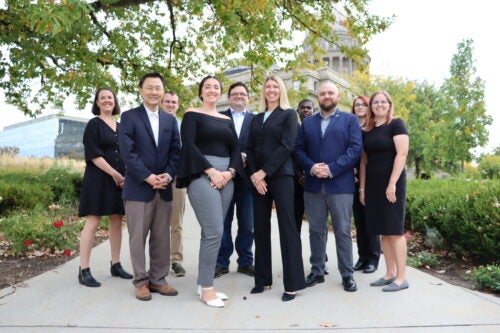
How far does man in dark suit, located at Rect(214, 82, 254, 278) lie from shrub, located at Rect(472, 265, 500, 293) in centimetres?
268

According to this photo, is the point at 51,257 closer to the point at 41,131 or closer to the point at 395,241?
the point at 395,241

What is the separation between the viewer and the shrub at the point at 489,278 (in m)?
4.58

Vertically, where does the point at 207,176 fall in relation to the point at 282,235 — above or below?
above

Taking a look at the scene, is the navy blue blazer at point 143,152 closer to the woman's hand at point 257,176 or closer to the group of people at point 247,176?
the group of people at point 247,176

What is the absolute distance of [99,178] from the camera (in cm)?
486

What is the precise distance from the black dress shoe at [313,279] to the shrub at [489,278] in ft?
5.89

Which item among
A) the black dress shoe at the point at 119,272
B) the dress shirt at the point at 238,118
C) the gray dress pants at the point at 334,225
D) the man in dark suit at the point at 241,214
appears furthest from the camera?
the dress shirt at the point at 238,118

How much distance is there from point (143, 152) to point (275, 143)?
55.6 inches

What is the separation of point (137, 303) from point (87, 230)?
1253mm

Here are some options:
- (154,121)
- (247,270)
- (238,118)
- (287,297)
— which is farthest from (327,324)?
(238,118)

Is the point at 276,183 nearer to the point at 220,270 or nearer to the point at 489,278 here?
the point at 220,270

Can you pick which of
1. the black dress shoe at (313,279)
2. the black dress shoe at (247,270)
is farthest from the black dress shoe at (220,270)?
the black dress shoe at (313,279)

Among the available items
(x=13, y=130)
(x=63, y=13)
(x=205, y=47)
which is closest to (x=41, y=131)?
(x=13, y=130)

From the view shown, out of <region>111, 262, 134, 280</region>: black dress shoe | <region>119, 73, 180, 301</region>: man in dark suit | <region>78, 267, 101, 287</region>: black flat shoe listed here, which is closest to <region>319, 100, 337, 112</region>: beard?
<region>119, 73, 180, 301</region>: man in dark suit
